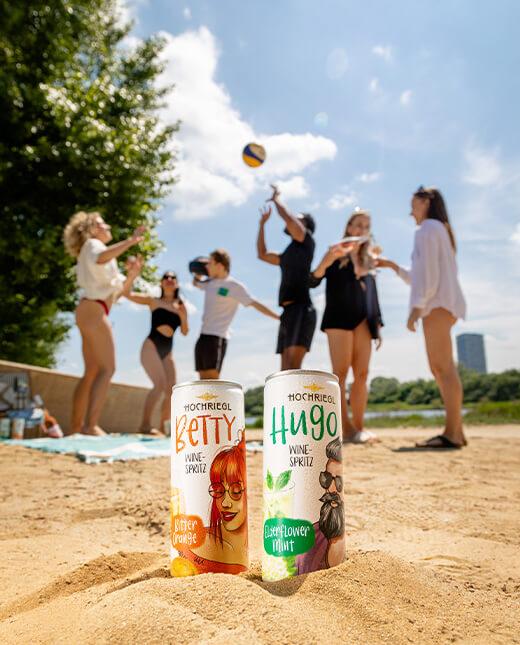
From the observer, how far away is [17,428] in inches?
289

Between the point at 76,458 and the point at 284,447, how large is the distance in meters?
3.51

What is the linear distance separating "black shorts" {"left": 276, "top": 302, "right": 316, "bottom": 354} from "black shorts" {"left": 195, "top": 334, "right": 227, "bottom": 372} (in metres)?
0.84

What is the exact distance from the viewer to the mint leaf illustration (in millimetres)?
1500

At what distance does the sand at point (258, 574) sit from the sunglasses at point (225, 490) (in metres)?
0.25

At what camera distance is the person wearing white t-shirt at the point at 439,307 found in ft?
16.6

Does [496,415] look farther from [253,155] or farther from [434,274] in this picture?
[253,155]

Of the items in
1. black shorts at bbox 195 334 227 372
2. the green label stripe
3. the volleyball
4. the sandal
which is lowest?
the green label stripe

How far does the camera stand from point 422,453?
4.71 metres

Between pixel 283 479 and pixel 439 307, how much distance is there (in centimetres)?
402

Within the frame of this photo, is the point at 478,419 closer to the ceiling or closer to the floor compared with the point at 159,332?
closer to the floor

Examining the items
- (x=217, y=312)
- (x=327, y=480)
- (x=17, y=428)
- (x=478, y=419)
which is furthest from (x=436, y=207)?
(x=478, y=419)

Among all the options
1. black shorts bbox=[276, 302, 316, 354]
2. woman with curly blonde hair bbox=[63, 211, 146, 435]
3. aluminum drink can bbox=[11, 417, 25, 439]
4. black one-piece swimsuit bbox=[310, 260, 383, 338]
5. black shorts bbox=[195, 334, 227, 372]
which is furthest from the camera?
aluminum drink can bbox=[11, 417, 25, 439]

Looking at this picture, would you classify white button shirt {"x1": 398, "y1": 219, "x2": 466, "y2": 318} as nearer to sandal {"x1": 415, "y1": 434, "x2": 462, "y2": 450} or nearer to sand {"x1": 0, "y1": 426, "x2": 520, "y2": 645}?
sandal {"x1": 415, "y1": 434, "x2": 462, "y2": 450}

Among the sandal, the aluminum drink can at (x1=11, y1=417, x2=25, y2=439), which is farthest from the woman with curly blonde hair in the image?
the sandal
